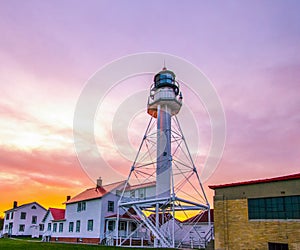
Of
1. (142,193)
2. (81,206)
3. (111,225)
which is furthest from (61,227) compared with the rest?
(142,193)

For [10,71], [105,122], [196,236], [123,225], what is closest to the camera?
[10,71]

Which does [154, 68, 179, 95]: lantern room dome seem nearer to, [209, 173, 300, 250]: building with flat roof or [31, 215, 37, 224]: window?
[209, 173, 300, 250]: building with flat roof

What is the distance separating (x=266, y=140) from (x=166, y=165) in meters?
8.35

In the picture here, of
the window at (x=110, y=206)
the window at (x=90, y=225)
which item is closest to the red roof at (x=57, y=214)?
the window at (x=90, y=225)

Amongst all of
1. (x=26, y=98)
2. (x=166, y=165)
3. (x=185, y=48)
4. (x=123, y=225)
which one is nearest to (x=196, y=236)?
(x=166, y=165)

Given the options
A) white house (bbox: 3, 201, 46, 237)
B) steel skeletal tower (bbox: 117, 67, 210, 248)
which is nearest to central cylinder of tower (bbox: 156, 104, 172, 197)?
steel skeletal tower (bbox: 117, 67, 210, 248)

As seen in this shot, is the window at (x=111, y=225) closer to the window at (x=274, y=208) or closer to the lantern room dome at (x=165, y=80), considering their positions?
the lantern room dome at (x=165, y=80)

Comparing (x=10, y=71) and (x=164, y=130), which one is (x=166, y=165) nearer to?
(x=164, y=130)

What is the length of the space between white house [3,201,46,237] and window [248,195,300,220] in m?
41.9

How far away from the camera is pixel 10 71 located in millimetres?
19719

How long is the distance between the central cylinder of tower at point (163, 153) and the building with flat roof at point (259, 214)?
27.9 feet

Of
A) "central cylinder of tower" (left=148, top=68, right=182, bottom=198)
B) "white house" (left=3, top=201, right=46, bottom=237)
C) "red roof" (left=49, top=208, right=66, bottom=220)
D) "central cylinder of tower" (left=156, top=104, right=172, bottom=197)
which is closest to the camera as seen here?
"central cylinder of tower" (left=156, top=104, right=172, bottom=197)

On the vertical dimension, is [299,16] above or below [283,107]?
above

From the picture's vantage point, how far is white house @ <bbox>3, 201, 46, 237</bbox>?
50.7 metres
